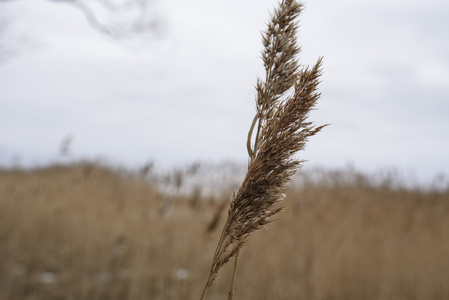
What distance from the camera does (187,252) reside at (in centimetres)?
528

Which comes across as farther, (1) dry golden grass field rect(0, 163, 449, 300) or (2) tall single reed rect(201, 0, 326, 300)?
(1) dry golden grass field rect(0, 163, 449, 300)

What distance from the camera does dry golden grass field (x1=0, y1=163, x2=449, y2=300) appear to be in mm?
4680

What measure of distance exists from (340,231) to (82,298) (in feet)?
12.0

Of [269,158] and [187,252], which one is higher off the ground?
[269,158]

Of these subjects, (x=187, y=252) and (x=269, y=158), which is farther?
(x=187, y=252)

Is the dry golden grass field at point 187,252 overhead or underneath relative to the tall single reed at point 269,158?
underneath

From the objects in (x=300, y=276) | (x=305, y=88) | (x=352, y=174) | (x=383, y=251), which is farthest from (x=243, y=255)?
(x=352, y=174)

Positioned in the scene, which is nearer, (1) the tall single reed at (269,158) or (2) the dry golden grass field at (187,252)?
(1) the tall single reed at (269,158)

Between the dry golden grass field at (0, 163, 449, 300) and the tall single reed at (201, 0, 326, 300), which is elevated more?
the tall single reed at (201, 0, 326, 300)

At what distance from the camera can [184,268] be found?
503 cm

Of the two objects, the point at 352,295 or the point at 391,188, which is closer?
the point at 352,295

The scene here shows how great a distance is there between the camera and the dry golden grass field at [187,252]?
4.68 meters

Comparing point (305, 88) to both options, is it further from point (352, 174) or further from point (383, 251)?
point (352, 174)

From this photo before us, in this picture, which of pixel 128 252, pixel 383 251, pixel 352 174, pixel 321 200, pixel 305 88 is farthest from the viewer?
pixel 352 174
